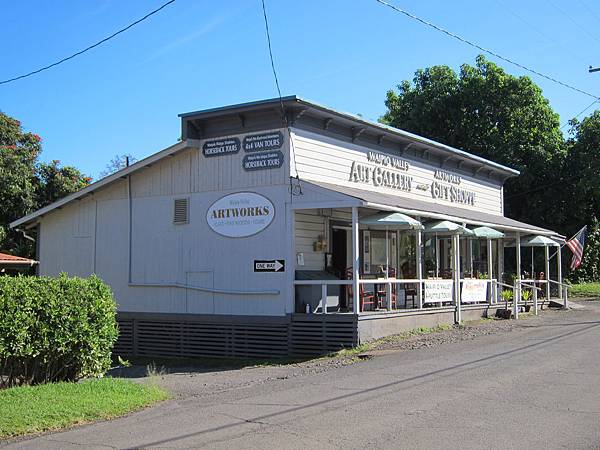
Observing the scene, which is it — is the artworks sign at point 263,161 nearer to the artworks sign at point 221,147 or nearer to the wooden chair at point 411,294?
the artworks sign at point 221,147

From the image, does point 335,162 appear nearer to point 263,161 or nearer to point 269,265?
point 263,161

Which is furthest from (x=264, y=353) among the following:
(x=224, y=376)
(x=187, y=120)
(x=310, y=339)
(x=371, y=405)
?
(x=371, y=405)

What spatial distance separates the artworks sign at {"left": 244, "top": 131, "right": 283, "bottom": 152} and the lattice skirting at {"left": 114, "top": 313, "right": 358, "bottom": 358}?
4189 mm

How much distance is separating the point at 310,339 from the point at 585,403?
7.87 m

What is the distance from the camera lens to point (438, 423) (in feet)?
26.5

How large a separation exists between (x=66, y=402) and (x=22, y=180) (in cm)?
2125

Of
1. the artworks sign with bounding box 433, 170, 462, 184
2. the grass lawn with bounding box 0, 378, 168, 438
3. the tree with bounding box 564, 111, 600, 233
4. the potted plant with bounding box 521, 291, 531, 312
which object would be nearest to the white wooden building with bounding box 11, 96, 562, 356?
the artworks sign with bounding box 433, 170, 462, 184

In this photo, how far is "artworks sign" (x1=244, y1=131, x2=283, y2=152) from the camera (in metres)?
16.9

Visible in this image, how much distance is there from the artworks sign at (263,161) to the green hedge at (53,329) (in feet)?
19.0

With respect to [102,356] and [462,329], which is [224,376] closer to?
[102,356]

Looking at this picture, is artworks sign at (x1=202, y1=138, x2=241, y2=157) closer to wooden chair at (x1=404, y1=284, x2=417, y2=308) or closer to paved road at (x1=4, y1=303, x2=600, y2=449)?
wooden chair at (x1=404, y1=284, x2=417, y2=308)

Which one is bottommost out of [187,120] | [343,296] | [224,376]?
[224,376]

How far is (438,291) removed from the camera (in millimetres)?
19484

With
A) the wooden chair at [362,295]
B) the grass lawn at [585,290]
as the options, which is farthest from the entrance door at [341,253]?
the grass lawn at [585,290]
